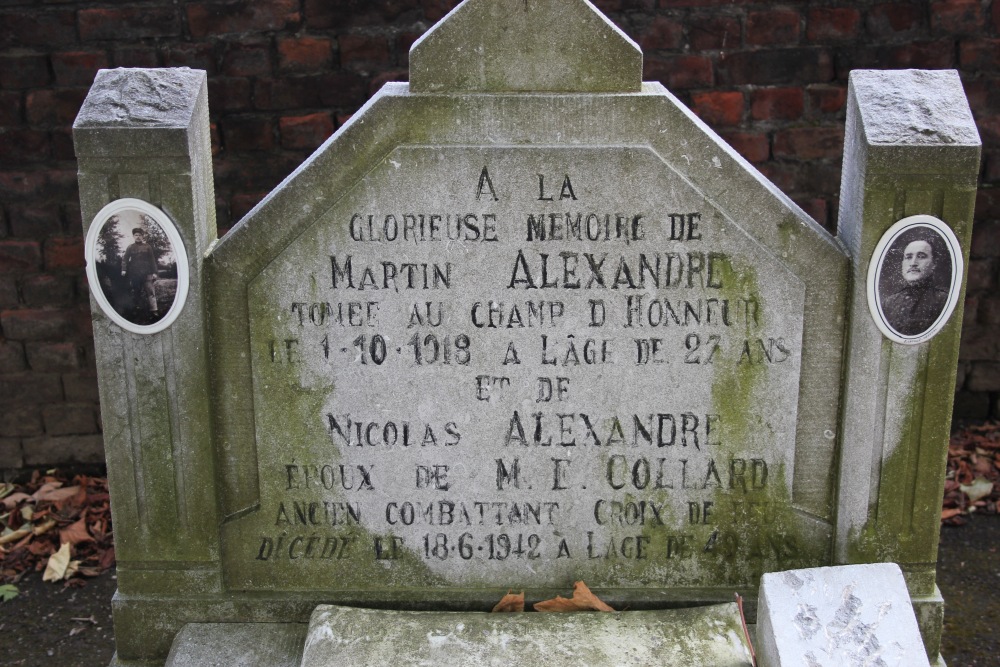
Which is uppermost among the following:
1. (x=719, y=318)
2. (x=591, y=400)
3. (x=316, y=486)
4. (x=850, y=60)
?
(x=850, y=60)

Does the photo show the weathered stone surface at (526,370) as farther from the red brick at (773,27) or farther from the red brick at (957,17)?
the red brick at (957,17)

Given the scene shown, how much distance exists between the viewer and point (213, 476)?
233 centimetres

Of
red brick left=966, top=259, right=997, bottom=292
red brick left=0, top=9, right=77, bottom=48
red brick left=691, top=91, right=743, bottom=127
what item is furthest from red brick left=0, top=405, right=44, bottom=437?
red brick left=966, top=259, right=997, bottom=292

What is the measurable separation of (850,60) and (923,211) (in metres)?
1.74

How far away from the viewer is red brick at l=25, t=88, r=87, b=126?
363cm

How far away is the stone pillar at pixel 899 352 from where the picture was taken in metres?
2.12

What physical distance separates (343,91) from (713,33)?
136 cm

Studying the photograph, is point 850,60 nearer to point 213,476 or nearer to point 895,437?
point 895,437

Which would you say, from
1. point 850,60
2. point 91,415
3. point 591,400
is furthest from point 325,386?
point 850,60

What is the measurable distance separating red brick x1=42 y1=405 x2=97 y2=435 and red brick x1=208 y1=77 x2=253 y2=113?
1263 mm

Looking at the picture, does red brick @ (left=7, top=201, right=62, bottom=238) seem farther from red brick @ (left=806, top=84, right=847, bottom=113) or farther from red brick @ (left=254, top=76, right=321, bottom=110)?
red brick @ (left=806, top=84, right=847, bottom=113)

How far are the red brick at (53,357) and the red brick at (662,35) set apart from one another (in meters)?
2.41

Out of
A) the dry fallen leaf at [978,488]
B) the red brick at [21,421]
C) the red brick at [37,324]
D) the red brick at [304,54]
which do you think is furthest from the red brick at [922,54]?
the red brick at [21,421]

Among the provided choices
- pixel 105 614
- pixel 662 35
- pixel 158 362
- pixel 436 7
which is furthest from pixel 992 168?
pixel 105 614
